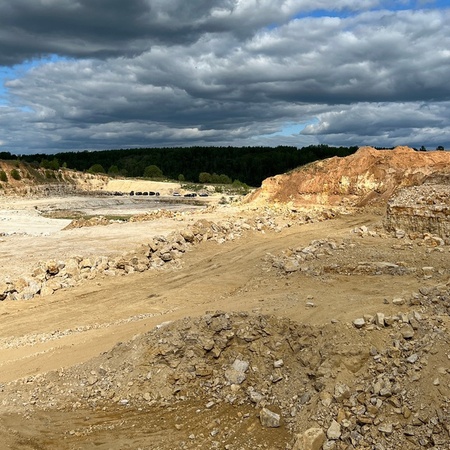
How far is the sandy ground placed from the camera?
23.0 feet

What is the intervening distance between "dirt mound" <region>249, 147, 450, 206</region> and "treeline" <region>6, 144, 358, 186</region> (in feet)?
174

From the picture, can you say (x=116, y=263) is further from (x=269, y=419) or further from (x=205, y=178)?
(x=205, y=178)

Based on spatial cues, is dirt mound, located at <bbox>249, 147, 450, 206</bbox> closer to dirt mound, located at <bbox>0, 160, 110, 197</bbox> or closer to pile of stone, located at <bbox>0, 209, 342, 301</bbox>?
pile of stone, located at <bbox>0, 209, 342, 301</bbox>

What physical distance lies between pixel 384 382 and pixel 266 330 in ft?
6.81

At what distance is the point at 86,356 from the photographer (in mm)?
8609

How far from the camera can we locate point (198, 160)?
117 metres

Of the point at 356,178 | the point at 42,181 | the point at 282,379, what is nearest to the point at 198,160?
the point at 42,181

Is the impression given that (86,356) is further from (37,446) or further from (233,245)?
(233,245)

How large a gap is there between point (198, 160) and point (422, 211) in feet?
337

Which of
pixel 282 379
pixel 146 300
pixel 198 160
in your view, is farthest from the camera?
pixel 198 160

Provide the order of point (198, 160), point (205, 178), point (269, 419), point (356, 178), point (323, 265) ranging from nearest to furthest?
point (269, 419) < point (323, 265) < point (356, 178) < point (205, 178) < point (198, 160)

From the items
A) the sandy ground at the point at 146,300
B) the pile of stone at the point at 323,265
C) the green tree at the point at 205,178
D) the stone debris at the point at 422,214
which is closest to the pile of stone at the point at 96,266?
the sandy ground at the point at 146,300

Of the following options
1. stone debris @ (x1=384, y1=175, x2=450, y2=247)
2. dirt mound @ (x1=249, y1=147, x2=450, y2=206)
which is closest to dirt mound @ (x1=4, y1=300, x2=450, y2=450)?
stone debris @ (x1=384, y1=175, x2=450, y2=247)

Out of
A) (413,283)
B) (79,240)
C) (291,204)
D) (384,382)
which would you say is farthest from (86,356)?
(291,204)
